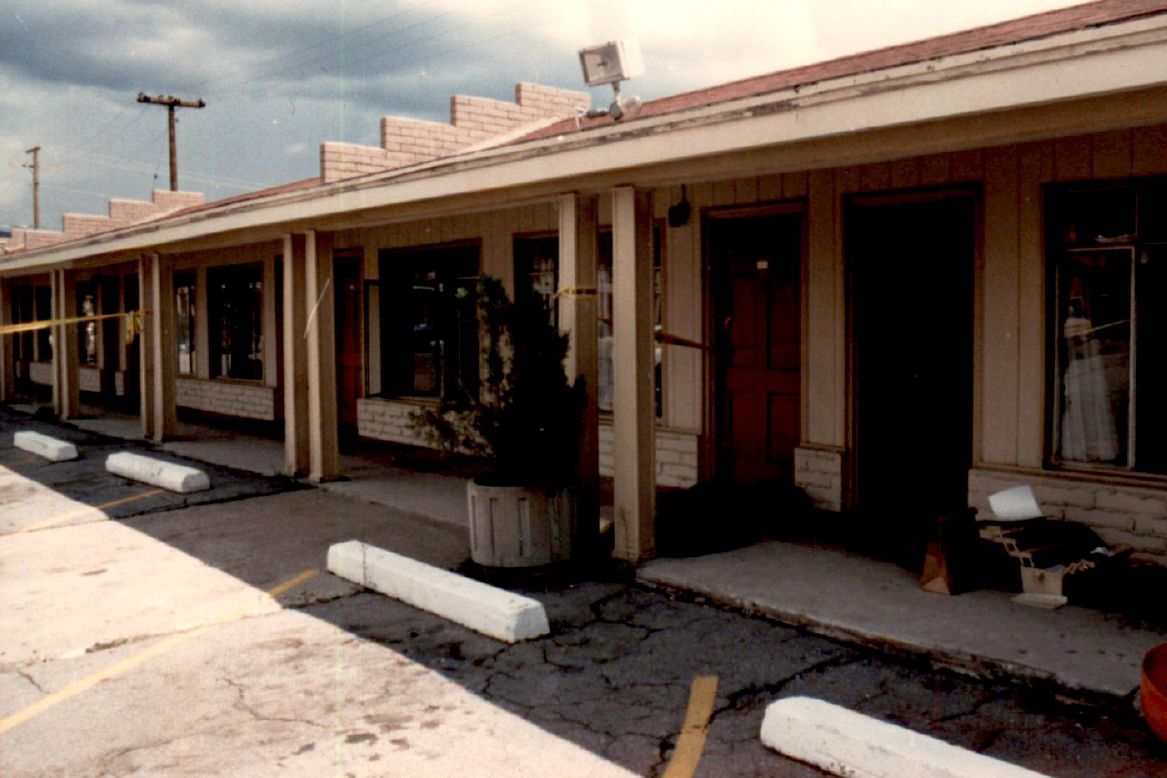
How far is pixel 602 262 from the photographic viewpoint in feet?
32.8

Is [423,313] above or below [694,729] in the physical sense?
above

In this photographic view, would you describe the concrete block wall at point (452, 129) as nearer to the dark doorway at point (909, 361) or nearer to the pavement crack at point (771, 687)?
the dark doorway at point (909, 361)

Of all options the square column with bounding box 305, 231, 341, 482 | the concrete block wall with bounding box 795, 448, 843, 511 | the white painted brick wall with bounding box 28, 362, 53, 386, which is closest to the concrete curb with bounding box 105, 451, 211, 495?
the square column with bounding box 305, 231, 341, 482

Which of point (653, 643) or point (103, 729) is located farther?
point (653, 643)

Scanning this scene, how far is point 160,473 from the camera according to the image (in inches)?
411

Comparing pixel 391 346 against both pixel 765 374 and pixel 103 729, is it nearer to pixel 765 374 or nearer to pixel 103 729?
pixel 765 374

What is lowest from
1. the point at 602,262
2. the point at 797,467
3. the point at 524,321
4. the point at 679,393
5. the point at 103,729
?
the point at 103,729

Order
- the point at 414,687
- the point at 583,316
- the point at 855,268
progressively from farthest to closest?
the point at 855,268 → the point at 583,316 → the point at 414,687

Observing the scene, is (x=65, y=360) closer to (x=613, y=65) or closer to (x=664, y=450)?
(x=664, y=450)

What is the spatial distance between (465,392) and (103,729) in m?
3.22

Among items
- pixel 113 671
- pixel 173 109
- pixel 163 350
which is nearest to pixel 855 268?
pixel 113 671

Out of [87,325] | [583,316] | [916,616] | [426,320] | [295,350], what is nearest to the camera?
[916,616]

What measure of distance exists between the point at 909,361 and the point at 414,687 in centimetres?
479

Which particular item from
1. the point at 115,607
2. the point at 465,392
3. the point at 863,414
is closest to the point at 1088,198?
the point at 863,414
